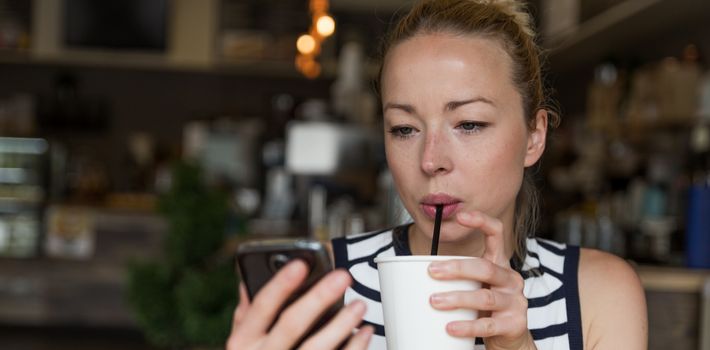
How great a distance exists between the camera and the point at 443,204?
44.9 inches

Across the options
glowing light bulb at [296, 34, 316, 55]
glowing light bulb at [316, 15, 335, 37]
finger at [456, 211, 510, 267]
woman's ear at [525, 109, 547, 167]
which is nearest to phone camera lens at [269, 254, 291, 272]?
finger at [456, 211, 510, 267]

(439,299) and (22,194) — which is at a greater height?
(439,299)

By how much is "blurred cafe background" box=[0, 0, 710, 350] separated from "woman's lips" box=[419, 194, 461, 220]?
5.64ft

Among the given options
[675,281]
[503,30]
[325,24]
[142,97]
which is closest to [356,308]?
[503,30]

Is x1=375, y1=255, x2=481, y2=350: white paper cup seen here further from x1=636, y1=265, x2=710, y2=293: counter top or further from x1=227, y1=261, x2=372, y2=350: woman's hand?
x1=636, y1=265, x2=710, y2=293: counter top

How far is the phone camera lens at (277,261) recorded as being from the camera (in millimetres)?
801

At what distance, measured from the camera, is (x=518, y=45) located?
1.27 metres

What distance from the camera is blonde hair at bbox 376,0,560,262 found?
3.99 ft

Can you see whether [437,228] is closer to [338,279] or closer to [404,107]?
[404,107]

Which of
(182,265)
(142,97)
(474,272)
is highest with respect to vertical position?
(142,97)

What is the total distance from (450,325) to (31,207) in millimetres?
5563

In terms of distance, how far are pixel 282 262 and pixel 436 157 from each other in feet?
1.22

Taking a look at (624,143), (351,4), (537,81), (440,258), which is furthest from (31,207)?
(440,258)

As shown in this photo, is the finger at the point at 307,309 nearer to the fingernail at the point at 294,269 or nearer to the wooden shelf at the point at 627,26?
the fingernail at the point at 294,269
